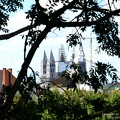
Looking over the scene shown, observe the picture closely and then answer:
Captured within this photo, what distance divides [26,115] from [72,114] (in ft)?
2.66

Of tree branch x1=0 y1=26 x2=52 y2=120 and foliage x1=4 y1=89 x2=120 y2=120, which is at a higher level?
tree branch x1=0 y1=26 x2=52 y2=120

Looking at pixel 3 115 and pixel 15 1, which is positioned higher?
pixel 15 1

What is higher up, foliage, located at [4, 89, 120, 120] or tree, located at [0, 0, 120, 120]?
tree, located at [0, 0, 120, 120]

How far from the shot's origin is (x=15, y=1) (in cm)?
704

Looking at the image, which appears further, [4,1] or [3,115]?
[4,1]

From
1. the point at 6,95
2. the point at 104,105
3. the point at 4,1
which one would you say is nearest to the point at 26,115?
the point at 6,95

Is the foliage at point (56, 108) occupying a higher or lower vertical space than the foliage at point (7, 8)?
lower

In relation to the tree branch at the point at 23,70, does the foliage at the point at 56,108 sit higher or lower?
lower

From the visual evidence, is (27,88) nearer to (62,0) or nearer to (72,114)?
(72,114)

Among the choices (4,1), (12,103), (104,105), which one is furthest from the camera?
(4,1)

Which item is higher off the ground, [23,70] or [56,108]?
[23,70]

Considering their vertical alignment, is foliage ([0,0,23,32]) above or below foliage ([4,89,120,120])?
above

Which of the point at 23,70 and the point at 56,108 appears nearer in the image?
the point at 23,70

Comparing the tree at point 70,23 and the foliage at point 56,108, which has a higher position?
the tree at point 70,23
